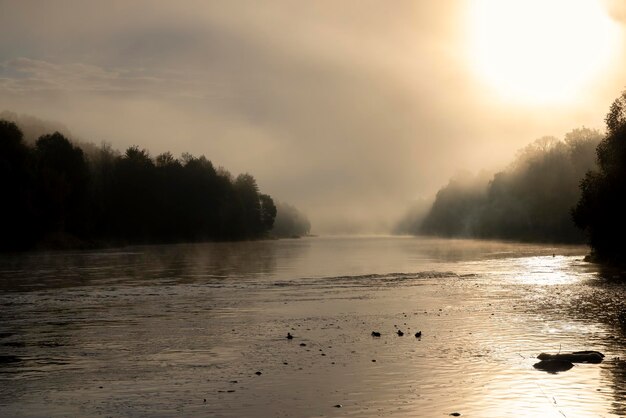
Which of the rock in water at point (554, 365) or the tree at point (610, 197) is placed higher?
the tree at point (610, 197)

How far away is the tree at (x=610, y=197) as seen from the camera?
78062 mm

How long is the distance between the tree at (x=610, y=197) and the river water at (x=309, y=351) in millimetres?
22117

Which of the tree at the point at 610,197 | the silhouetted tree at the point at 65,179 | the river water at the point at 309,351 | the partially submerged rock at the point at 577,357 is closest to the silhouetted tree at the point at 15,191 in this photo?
the silhouetted tree at the point at 65,179

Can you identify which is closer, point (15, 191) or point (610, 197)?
point (610, 197)

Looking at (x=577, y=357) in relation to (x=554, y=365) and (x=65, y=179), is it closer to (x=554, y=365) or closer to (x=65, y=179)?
(x=554, y=365)

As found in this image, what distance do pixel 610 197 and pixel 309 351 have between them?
195ft

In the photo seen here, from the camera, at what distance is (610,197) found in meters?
78.1

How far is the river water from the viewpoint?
66.9 ft

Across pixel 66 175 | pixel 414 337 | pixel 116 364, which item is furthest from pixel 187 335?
pixel 66 175

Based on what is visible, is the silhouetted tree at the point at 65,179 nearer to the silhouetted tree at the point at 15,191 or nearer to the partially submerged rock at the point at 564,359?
the silhouetted tree at the point at 15,191

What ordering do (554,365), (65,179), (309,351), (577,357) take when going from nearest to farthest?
(554,365) → (577,357) → (309,351) → (65,179)

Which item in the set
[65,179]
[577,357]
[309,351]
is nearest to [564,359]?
[577,357]

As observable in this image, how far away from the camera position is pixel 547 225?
647 feet

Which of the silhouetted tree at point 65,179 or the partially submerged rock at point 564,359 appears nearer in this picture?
the partially submerged rock at point 564,359
